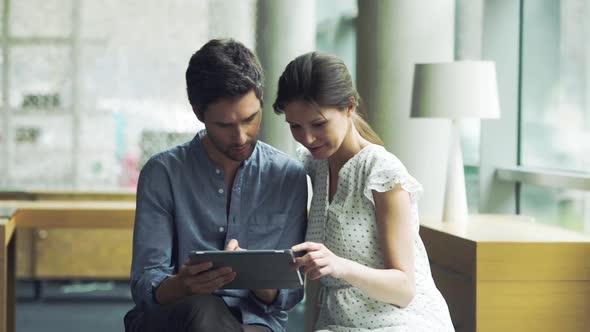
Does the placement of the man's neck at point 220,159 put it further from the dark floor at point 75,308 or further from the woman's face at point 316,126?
the dark floor at point 75,308

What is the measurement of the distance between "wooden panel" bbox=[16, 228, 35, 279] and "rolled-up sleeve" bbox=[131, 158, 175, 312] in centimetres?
432

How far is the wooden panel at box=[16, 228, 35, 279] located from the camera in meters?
6.57

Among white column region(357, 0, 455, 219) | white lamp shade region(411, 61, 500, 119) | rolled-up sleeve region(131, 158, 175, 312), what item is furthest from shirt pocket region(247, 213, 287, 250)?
white column region(357, 0, 455, 219)

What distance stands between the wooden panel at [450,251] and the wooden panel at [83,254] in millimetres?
3304

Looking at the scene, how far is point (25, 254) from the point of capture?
260 inches

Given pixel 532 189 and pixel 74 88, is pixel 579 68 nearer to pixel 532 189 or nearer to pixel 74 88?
pixel 532 189

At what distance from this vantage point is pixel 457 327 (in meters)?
3.40

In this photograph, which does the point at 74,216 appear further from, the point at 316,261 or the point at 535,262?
the point at 316,261

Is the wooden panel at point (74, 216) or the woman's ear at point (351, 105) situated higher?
the woman's ear at point (351, 105)


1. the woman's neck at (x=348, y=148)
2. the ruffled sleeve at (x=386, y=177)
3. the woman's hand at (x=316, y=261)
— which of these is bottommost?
the woman's hand at (x=316, y=261)

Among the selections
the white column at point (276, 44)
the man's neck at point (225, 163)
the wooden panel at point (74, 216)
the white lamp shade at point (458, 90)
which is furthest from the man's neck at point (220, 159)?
the white column at point (276, 44)

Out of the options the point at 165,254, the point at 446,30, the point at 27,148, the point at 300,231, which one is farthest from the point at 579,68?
the point at 27,148

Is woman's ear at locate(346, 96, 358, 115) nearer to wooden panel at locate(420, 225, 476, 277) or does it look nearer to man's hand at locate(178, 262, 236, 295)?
man's hand at locate(178, 262, 236, 295)

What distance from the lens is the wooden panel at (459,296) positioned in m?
3.21
